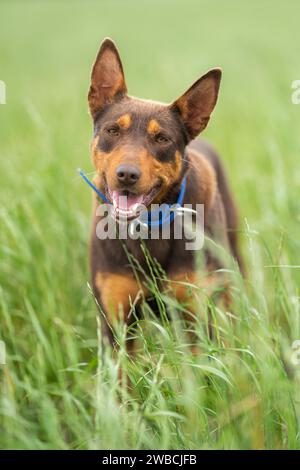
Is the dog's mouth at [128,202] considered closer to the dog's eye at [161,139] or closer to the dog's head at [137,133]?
the dog's head at [137,133]

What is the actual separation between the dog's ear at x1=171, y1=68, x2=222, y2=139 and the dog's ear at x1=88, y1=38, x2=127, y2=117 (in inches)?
13.1

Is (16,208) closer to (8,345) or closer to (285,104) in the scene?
(8,345)

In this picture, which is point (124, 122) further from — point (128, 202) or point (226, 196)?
point (226, 196)

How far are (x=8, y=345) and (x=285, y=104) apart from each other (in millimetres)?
4740

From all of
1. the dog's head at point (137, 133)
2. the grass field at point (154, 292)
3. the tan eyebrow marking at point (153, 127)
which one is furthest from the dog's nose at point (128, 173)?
the grass field at point (154, 292)

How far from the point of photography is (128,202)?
3324 mm

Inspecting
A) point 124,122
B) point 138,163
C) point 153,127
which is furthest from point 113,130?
point 138,163

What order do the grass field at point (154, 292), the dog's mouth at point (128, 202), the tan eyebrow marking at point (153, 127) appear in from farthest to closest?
the tan eyebrow marking at point (153, 127), the dog's mouth at point (128, 202), the grass field at point (154, 292)

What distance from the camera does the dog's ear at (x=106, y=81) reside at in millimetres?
3531

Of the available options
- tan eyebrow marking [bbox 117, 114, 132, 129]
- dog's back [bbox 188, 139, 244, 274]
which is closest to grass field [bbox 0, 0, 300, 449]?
dog's back [bbox 188, 139, 244, 274]

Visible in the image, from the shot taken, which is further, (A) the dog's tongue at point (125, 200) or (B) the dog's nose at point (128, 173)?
(A) the dog's tongue at point (125, 200)

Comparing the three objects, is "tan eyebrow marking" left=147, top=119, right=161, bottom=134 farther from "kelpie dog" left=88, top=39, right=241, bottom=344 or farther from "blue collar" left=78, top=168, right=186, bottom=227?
"blue collar" left=78, top=168, right=186, bottom=227

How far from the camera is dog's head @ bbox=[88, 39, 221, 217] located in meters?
3.23
